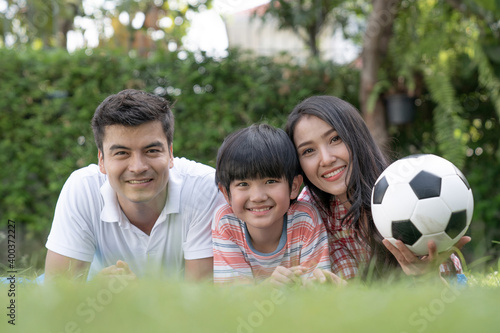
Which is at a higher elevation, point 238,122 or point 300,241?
point 238,122

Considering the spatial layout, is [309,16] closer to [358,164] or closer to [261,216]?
[358,164]

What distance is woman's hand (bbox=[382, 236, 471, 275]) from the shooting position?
109 inches

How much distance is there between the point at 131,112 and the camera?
10.7 ft

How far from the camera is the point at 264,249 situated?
3.31 metres

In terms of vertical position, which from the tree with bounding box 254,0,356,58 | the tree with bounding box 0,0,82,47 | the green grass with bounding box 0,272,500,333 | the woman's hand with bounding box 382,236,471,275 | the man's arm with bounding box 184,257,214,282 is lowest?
the man's arm with bounding box 184,257,214,282

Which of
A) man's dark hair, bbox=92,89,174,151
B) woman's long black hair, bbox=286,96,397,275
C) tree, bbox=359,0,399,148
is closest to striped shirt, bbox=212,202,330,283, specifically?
woman's long black hair, bbox=286,96,397,275

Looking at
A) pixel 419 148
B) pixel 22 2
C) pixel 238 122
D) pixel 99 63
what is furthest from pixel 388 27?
pixel 22 2

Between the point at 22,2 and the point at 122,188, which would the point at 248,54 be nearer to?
the point at 122,188

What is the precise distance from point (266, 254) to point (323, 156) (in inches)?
27.3

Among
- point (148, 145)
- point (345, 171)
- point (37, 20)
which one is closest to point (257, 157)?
point (345, 171)

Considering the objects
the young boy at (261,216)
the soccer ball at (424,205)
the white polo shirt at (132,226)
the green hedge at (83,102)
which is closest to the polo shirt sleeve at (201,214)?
the white polo shirt at (132,226)

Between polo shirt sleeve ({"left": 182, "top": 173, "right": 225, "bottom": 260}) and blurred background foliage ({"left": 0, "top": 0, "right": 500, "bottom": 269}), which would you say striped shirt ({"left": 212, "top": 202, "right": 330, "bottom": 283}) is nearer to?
polo shirt sleeve ({"left": 182, "top": 173, "right": 225, "bottom": 260})

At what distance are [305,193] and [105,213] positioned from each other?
1354mm

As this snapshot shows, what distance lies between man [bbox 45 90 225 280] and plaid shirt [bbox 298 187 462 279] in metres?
0.76
